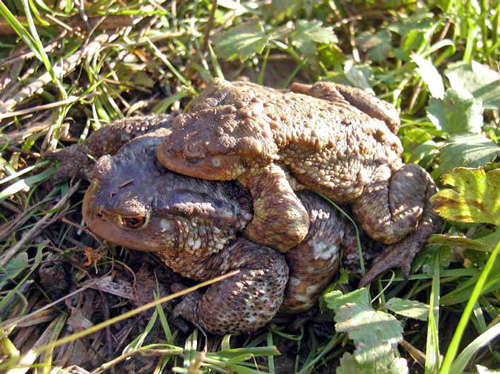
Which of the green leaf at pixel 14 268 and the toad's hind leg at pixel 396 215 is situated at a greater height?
the green leaf at pixel 14 268

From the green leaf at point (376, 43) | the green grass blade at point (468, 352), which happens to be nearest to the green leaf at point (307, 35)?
the green leaf at point (376, 43)

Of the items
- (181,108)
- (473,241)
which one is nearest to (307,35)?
(181,108)

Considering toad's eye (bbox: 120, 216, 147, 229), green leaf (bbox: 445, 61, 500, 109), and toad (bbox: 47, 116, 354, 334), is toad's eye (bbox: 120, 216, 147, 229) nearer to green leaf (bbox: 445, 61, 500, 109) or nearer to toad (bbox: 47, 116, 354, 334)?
toad (bbox: 47, 116, 354, 334)

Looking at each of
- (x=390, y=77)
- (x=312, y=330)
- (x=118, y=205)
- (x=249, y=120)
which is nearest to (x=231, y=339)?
(x=312, y=330)

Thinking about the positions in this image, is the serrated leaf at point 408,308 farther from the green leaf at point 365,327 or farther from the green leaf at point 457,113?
the green leaf at point 457,113

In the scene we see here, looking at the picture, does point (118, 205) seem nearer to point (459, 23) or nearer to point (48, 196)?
point (48, 196)

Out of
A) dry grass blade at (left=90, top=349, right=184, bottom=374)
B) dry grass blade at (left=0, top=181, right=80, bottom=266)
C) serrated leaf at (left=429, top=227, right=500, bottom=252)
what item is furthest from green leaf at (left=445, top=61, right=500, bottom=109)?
dry grass blade at (left=0, top=181, right=80, bottom=266)
